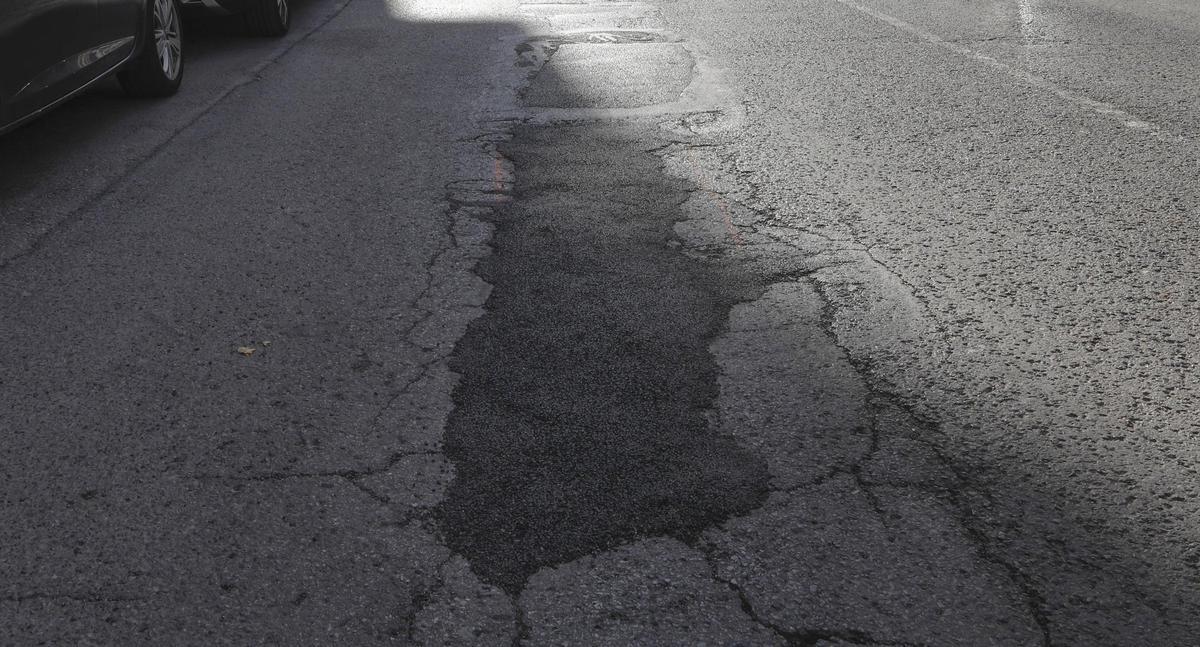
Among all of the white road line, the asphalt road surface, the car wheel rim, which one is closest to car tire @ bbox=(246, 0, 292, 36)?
the car wheel rim

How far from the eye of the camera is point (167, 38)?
24.6 feet

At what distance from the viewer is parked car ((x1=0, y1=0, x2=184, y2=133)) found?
525cm

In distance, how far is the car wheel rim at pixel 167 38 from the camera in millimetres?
7258

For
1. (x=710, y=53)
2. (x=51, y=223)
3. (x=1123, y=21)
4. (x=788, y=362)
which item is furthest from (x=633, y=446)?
(x=1123, y=21)

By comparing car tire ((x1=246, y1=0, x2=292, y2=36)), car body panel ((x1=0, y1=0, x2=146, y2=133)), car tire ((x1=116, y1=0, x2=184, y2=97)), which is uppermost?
car body panel ((x1=0, y1=0, x2=146, y2=133))

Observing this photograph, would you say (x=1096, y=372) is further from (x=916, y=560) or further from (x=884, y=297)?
(x=916, y=560)

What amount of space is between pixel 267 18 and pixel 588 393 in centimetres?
750

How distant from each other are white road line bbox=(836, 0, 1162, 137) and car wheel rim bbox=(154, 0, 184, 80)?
18.4 feet

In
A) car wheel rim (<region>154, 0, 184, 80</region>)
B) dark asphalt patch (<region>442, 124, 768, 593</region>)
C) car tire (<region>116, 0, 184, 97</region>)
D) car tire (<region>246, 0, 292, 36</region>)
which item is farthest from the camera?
car tire (<region>246, 0, 292, 36</region>)

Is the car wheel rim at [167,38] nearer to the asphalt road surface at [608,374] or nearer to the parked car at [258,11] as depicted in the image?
the asphalt road surface at [608,374]

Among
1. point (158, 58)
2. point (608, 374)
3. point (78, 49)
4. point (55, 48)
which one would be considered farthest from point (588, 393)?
point (158, 58)

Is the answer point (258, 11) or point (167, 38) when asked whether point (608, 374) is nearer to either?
point (167, 38)

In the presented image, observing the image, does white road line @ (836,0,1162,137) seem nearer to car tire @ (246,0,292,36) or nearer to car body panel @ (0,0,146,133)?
car tire @ (246,0,292,36)

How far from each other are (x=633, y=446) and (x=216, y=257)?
233cm
